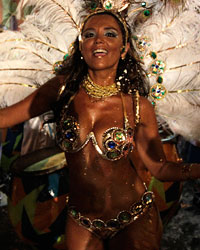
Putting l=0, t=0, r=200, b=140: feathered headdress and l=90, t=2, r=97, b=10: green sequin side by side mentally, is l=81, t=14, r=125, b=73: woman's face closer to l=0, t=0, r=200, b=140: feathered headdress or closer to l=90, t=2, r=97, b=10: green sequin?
l=90, t=2, r=97, b=10: green sequin

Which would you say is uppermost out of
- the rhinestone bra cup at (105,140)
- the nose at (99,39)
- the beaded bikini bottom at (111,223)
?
the nose at (99,39)

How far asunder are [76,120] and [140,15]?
127cm

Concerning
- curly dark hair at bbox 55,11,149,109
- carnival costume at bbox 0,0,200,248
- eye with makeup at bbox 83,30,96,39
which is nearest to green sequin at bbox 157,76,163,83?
carnival costume at bbox 0,0,200,248

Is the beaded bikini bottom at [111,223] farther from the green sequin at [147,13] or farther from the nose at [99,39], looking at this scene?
the green sequin at [147,13]

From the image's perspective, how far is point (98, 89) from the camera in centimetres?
198

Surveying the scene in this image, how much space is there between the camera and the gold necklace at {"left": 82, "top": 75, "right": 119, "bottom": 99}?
198cm

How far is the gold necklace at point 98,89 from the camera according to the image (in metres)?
1.98

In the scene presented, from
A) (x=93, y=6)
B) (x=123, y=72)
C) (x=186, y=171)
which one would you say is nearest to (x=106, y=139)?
(x=186, y=171)

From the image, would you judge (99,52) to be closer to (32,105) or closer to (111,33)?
(111,33)

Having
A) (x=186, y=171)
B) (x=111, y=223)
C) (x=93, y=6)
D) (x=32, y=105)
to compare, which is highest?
(x=93, y=6)

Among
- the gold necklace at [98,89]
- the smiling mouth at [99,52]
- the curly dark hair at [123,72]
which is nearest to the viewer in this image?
the smiling mouth at [99,52]

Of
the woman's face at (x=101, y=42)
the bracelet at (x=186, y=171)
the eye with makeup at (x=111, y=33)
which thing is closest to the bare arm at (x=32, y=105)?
the woman's face at (x=101, y=42)

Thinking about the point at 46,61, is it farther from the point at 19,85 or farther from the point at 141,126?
the point at 141,126

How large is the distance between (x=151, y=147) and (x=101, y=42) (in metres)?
0.72
